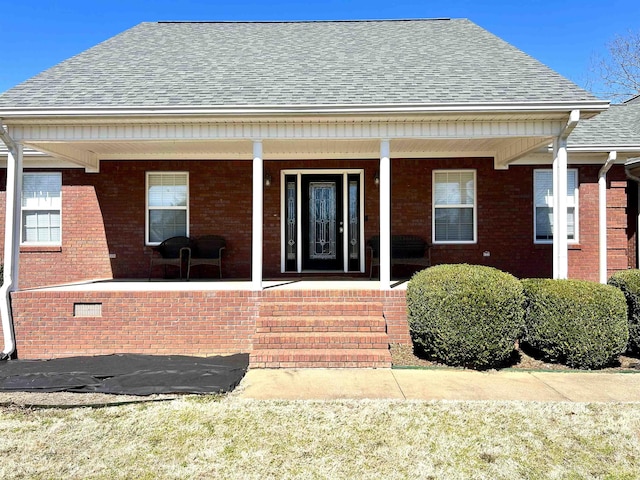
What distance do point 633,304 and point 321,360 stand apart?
433 centimetres

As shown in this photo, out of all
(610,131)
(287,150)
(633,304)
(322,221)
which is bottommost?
(633,304)

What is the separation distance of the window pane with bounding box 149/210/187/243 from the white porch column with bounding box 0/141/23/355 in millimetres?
2878

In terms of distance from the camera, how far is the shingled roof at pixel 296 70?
21.7 ft

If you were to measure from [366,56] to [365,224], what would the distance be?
3327 millimetres

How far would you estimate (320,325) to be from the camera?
610 centimetres

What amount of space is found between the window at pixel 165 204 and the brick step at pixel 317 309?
376 centimetres

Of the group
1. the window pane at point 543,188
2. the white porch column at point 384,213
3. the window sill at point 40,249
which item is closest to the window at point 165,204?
the window sill at point 40,249

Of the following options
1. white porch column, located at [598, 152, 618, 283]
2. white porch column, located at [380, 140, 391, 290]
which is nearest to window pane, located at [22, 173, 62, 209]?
white porch column, located at [380, 140, 391, 290]

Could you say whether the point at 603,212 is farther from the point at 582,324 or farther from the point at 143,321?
the point at 143,321

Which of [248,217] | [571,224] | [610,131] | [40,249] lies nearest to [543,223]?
[571,224]

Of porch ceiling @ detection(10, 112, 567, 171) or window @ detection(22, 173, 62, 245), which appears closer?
porch ceiling @ detection(10, 112, 567, 171)

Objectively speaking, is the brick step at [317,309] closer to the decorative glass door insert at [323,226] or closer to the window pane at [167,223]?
the decorative glass door insert at [323,226]

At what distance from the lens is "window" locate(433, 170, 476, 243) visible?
9211mm

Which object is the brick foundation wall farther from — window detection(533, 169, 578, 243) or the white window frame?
window detection(533, 169, 578, 243)
